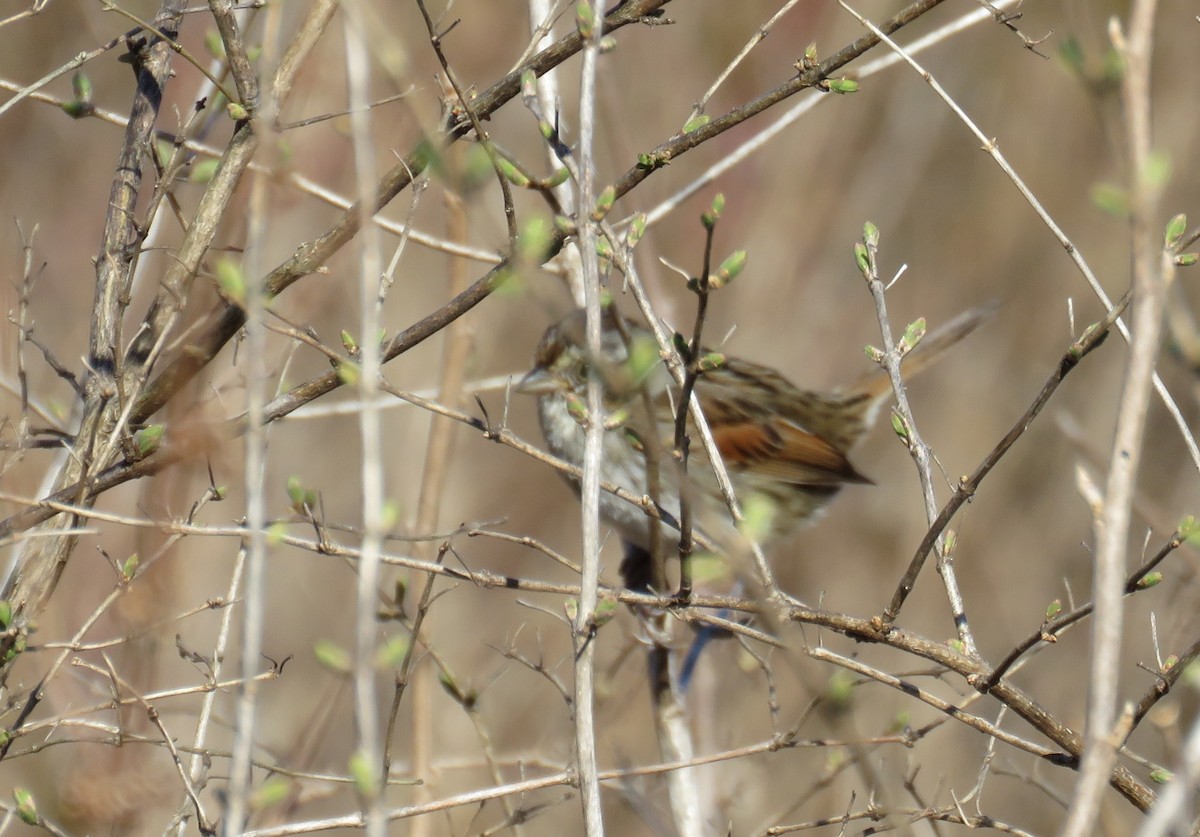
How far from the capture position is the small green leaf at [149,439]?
1665mm

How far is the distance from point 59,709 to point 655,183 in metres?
3.08

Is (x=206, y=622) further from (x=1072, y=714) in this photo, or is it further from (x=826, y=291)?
(x=1072, y=714)

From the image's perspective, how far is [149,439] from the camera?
1.67m

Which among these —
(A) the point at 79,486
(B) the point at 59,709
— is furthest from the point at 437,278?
(A) the point at 79,486

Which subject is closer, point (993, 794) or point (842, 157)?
point (993, 794)

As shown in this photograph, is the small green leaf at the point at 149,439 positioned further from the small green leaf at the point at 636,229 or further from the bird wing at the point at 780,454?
the bird wing at the point at 780,454

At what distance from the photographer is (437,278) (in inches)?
211

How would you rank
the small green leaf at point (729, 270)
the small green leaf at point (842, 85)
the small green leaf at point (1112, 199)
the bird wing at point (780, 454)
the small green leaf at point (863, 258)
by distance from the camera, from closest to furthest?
the small green leaf at point (1112, 199) → the small green leaf at point (729, 270) → the small green leaf at point (842, 85) → the small green leaf at point (863, 258) → the bird wing at point (780, 454)

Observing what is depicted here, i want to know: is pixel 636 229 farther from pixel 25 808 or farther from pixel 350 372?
pixel 25 808

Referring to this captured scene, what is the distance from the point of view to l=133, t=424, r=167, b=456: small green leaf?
1665 millimetres

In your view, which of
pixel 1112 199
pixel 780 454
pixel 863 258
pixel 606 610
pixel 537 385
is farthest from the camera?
pixel 780 454

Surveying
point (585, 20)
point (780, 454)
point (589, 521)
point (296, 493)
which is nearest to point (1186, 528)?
point (589, 521)

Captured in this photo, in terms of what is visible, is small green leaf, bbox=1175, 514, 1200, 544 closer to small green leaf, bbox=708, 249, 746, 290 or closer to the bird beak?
small green leaf, bbox=708, 249, 746, 290

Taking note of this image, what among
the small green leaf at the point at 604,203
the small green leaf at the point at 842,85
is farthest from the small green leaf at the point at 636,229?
the small green leaf at the point at 842,85
